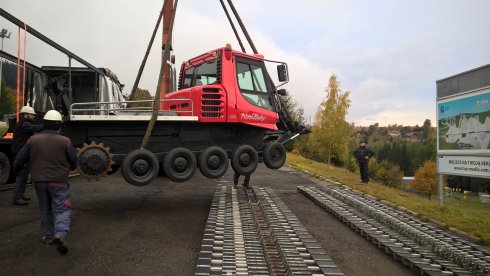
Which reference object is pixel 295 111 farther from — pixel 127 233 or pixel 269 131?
pixel 127 233

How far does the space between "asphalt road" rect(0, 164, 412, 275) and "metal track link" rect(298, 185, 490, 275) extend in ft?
0.54

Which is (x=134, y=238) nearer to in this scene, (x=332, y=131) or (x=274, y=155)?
(x=274, y=155)

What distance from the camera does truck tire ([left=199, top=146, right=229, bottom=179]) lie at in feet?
23.4

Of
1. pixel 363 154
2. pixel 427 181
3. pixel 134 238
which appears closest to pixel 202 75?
pixel 134 238

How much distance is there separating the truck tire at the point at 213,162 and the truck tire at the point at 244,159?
0.27 m

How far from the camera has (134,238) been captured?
5527mm

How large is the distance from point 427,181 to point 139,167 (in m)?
86.5

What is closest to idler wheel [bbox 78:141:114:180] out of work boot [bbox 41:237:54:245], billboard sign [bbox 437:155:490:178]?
work boot [bbox 41:237:54:245]

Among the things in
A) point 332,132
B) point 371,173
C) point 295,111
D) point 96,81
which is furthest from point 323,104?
point 371,173

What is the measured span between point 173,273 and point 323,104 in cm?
3169

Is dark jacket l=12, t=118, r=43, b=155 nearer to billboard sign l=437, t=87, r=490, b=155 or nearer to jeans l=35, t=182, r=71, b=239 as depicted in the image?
jeans l=35, t=182, r=71, b=239

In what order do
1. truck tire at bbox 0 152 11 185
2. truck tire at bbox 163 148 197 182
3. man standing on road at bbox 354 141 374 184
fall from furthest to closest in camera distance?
man standing on road at bbox 354 141 374 184 < truck tire at bbox 0 152 11 185 < truck tire at bbox 163 148 197 182

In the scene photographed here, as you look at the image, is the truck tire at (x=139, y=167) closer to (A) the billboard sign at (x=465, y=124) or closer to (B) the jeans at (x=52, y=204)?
(B) the jeans at (x=52, y=204)

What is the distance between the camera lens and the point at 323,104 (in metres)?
34.5
